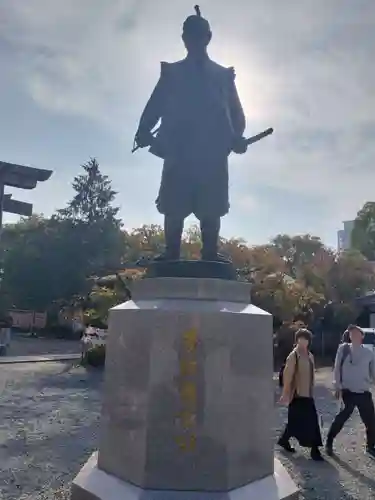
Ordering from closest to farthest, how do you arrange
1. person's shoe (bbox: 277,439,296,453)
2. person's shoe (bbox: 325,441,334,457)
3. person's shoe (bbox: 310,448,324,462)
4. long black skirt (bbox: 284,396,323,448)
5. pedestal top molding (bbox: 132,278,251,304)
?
pedestal top molding (bbox: 132,278,251,304) → person's shoe (bbox: 310,448,324,462) → long black skirt (bbox: 284,396,323,448) → person's shoe (bbox: 325,441,334,457) → person's shoe (bbox: 277,439,296,453)

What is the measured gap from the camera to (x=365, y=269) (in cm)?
2664

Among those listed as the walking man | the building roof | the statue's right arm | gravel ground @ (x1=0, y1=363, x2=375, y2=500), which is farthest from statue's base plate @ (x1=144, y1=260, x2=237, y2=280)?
the building roof

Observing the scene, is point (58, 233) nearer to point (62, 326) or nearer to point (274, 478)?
point (62, 326)

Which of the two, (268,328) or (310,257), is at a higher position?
(310,257)

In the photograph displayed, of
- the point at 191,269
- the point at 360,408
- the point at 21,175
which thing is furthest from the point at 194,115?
the point at 21,175

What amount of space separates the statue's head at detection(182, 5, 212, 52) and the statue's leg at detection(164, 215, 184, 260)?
1.45 metres

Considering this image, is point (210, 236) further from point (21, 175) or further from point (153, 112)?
point (21, 175)

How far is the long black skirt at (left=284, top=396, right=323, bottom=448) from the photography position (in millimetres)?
6059

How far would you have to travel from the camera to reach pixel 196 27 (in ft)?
14.3

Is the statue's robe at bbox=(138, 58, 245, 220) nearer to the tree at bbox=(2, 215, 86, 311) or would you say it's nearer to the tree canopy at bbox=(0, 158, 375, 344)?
the tree canopy at bbox=(0, 158, 375, 344)

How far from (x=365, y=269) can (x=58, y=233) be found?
791 inches

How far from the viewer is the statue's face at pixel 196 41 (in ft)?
14.4

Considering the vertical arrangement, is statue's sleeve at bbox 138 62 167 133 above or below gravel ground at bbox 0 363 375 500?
above

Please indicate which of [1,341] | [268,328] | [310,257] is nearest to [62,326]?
[1,341]
